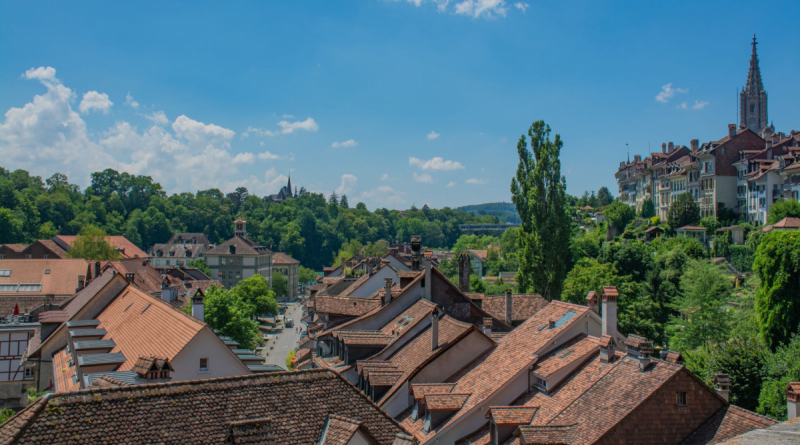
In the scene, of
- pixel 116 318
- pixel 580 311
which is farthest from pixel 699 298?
pixel 116 318

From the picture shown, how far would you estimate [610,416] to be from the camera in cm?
1664

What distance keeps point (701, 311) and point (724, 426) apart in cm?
3504

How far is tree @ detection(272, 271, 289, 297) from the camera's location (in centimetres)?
13300

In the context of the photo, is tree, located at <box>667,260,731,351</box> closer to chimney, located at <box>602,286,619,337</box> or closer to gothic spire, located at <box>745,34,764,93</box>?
chimney, located at <box>602,286,619,337</box>

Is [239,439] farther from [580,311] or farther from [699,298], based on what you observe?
[699,298]

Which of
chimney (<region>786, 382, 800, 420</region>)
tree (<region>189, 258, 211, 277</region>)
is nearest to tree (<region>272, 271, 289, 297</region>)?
tree (<region>189, 258, 211, 277</region>)

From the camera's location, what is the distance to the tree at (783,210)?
243 ft

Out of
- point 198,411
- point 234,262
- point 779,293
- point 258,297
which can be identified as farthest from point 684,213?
point 198,411

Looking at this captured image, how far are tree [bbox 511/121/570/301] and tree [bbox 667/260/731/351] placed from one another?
9980mm

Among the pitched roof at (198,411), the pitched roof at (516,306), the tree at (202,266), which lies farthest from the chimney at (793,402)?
the tree at (202,266)

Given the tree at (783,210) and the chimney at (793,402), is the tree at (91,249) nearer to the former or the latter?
the tree at (783,210)

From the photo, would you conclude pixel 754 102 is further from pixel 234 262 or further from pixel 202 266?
pixel 202 266

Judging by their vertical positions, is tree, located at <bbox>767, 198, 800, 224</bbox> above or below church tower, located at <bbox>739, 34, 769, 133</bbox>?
below

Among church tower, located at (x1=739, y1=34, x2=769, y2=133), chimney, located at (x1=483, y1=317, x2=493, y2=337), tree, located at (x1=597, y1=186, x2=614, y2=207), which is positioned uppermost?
church tower, located at (x1=739, y1=34, x2=769, y2=133)
